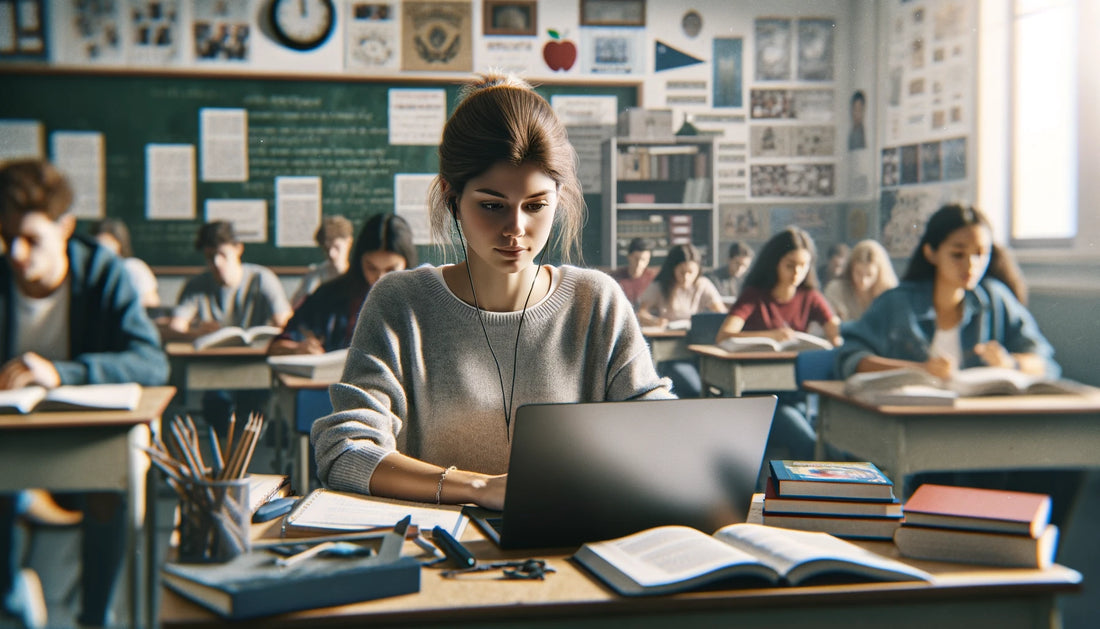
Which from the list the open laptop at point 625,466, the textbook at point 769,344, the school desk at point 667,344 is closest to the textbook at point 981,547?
the open laptop at point 625,466

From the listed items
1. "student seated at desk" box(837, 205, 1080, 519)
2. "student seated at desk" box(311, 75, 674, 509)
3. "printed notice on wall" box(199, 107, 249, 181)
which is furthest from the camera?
"printed notice on wall" box(199, 107, 249, 181)

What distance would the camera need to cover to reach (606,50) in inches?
168

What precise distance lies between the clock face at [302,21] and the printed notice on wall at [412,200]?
73 centimetres

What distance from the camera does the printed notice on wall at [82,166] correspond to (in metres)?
4.00

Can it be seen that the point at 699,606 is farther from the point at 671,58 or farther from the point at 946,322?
the point at 671,58

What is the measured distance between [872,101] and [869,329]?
1701mm

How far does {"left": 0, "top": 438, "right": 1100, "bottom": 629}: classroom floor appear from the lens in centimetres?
226

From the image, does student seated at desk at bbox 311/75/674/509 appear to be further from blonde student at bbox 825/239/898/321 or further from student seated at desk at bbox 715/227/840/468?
blonde student at bbox 825/239/898/321

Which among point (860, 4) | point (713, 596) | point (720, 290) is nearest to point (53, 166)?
point (720, 290)

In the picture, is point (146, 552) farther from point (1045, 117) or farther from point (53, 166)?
point (1045, 117)

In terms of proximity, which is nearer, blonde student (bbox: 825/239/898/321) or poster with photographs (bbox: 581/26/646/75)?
blonde student (bbox: 825/239/898/321)

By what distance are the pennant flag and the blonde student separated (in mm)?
1178

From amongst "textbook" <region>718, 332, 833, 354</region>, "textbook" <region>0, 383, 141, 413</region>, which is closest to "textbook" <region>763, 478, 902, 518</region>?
"textbook" <region>0, 383, 141, 413</region>

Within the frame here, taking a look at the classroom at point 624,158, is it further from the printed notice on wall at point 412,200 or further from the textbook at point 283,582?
the textbook at point 283,582
